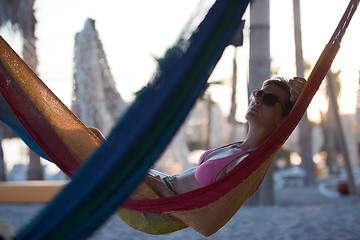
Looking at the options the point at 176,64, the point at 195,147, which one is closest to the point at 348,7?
the point at 176,64

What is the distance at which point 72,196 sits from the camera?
1.16m

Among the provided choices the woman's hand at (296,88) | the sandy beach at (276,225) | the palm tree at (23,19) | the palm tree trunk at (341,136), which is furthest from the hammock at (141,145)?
the palm tree at (23,19)

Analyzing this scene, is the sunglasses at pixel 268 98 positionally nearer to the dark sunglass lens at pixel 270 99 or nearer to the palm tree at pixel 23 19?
the dark sunglass lens at pixel 270 99

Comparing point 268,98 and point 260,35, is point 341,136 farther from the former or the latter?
point 268,98

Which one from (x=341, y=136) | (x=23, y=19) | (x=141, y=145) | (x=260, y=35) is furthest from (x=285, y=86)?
(x=23, y=19)

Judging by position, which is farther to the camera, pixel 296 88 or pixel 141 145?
pixel 296 88

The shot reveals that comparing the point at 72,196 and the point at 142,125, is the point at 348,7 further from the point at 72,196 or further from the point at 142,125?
the point at 72,196

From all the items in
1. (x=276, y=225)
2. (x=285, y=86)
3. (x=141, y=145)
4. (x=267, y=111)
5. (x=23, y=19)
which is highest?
(x=23, y=19)

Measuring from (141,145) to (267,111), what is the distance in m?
0.83

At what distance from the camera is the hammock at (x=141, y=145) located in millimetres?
1162

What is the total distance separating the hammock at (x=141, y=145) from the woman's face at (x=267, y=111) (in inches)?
6.4

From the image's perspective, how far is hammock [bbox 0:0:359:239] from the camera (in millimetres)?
1162

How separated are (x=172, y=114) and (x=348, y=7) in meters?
1.02

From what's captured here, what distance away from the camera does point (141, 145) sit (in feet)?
3.89
